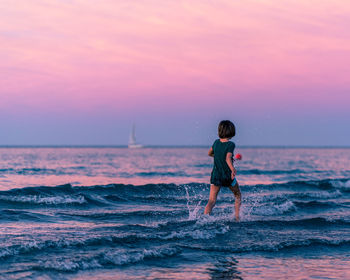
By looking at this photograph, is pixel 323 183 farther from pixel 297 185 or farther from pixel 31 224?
pixel 31 224

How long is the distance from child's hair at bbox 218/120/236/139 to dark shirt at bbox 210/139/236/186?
13cm

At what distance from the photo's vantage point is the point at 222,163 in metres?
8.63

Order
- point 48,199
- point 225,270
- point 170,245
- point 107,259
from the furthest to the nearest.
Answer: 1. point 48,199
2. point 170,245
3. point 107,259
4. point 225,270

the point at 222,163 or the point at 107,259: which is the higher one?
the point at 222,163

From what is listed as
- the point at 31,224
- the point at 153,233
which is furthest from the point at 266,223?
the point at 31,224

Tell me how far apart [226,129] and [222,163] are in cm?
63

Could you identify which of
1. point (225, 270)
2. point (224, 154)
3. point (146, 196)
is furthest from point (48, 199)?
point (225, 270)

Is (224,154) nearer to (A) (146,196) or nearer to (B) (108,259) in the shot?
(B) (108,259)

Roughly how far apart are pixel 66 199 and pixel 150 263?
25.3 ft

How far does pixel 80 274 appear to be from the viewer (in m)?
5.31

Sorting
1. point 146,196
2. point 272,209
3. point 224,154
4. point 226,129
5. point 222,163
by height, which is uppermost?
point 226,129

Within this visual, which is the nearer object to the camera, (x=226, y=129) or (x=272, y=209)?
(x=226, y=129)

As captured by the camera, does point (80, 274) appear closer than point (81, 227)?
Yes

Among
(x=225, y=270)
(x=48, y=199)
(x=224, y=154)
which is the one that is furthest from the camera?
(x=48, y=199)
